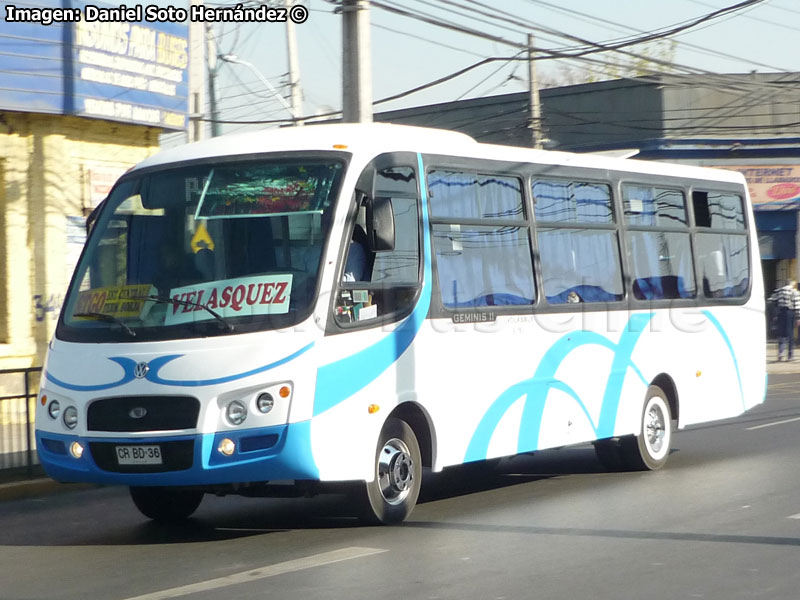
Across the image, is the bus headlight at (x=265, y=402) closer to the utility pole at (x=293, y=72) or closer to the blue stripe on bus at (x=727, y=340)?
the blue stripe on bus at (x=727, y=340)

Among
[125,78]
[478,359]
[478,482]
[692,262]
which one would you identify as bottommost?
[478,482]

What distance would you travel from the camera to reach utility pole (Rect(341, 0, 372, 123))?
14.9 meters

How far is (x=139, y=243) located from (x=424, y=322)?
83.6 inches

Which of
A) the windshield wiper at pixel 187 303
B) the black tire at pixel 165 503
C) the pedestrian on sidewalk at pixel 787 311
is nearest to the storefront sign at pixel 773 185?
the pedestrian on sidewalk at pixel 787 311

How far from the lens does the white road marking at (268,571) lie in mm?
6738

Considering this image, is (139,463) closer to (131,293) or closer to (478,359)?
(131,293)

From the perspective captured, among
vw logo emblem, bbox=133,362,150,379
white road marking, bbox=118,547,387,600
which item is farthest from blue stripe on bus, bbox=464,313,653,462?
vw logo emblem, bbox=133,362,150,379

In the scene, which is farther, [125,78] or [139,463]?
[125,78]

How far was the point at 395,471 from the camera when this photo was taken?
8930 mm

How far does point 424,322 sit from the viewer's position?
9.36 m

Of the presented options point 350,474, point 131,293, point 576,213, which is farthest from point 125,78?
point 350,474

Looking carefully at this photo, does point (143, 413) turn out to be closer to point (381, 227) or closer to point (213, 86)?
point (381, 227)

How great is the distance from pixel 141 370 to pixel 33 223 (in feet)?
31.2

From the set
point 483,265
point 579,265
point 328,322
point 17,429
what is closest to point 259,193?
point 328,322
